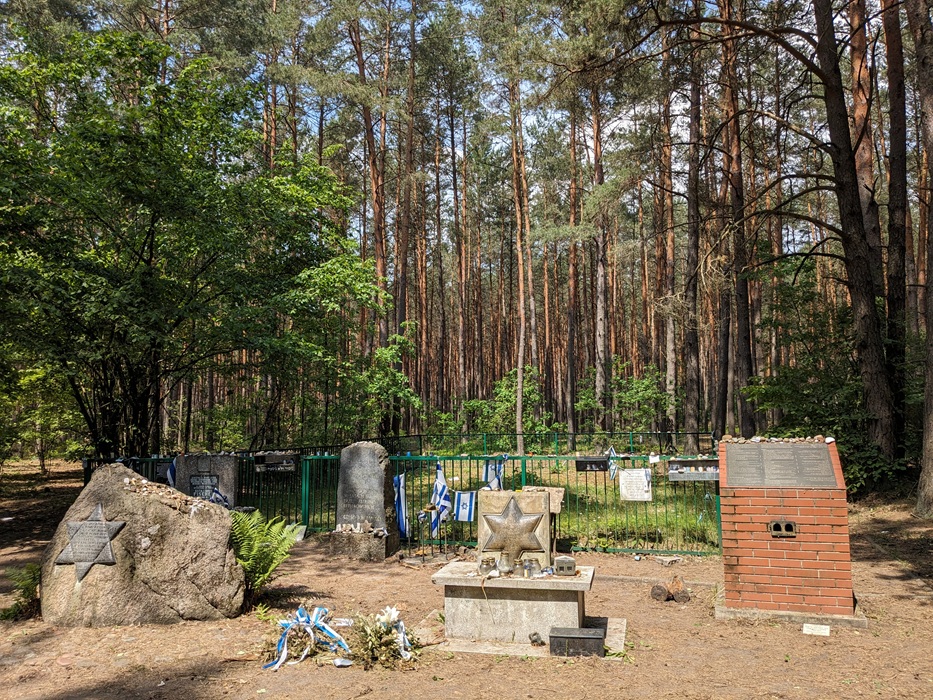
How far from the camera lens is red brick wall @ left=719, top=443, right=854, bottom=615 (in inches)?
239

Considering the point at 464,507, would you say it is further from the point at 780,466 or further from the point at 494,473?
the point at 780,466

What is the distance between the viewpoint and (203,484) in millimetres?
10742

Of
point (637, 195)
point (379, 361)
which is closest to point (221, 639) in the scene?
point (379, 361)

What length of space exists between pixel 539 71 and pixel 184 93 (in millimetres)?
7603

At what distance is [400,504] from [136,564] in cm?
473

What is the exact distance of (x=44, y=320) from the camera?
11.7 metres

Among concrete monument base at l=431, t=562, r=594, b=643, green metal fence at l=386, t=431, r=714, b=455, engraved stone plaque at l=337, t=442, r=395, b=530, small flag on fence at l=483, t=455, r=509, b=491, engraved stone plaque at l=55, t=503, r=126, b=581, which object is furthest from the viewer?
green metal fence at l=386, t=431, r=714, b=455

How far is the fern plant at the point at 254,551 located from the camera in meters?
6.93

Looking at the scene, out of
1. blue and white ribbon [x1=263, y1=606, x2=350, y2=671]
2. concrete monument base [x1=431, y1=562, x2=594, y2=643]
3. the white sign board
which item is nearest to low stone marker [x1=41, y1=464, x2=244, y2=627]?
blue and white ribbon [x1=263, y1=606, x2=350, y2=671]

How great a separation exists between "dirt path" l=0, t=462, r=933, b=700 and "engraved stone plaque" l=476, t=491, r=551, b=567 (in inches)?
44.9

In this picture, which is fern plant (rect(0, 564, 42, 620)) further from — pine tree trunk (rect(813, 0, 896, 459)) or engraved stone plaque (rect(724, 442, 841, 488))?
pine tree trunk (rect(813, 0, 896, 459))

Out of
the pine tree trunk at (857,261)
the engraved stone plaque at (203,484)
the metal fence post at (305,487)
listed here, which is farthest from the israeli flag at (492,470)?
the pine tree trunk at (857,261)

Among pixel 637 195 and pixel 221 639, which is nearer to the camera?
pixel 221 639

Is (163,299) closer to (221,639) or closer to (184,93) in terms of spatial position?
(184,93)
